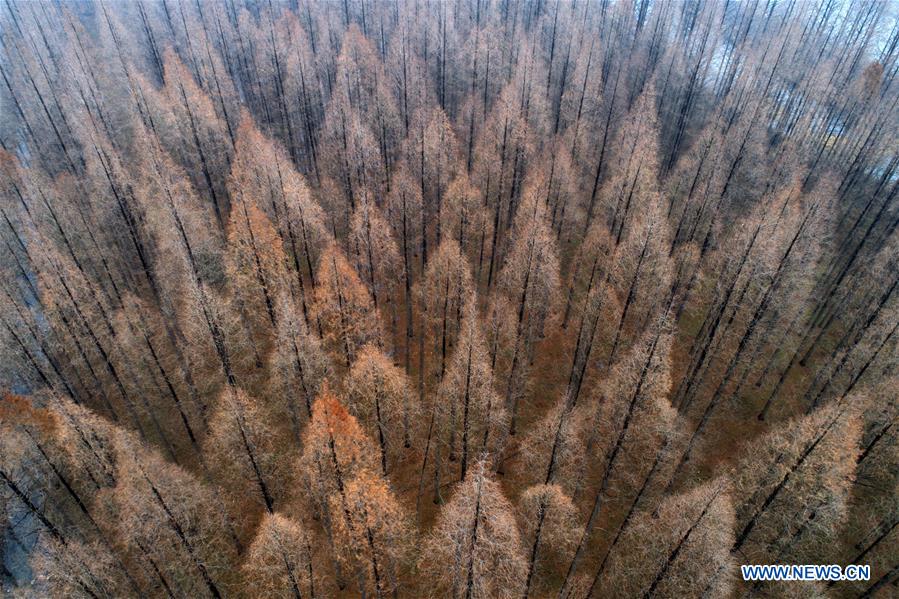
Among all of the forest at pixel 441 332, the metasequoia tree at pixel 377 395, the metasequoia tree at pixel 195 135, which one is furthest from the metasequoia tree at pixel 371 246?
the metasequoia tree at pixel 195 135

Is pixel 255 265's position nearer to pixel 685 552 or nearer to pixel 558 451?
pixel 558 451

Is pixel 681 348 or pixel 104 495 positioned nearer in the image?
pixel 104 495

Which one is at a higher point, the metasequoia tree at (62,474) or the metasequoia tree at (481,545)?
the metasequoia tree at (481,545)

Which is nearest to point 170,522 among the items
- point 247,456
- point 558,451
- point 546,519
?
point 247,456

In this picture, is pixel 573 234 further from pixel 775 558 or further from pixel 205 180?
pixel 205 180

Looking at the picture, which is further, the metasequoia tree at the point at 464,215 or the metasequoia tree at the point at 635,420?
the metasequoia tree at the point at 464,215

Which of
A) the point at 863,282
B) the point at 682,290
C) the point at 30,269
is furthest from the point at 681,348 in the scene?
the point at 30,269

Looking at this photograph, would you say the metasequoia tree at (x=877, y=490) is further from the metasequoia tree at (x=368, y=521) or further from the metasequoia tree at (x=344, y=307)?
the metasequoia tree at (x=344, y=307)

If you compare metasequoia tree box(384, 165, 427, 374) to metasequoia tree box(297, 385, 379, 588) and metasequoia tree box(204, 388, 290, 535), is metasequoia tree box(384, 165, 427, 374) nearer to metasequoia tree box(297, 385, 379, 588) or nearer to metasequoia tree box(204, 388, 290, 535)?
metasequoia tree box(204, 388, 290, 535)
